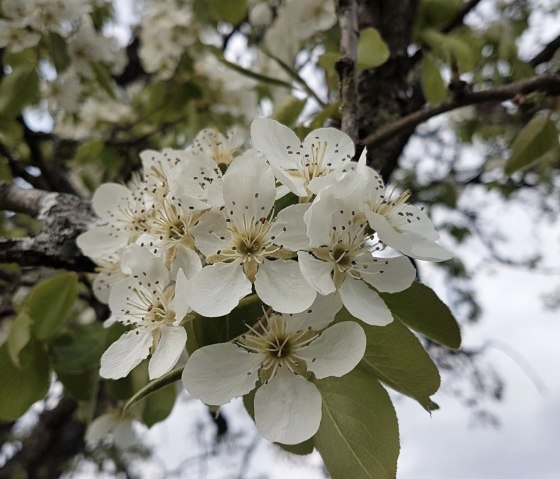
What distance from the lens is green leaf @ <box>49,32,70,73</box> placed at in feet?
4.03

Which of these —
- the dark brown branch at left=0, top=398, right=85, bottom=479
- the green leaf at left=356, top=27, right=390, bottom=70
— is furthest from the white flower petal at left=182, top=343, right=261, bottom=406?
the dark brown branch at left=0, top=398, right=85, bottom=479

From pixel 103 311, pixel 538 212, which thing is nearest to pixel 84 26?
pixel 103 311

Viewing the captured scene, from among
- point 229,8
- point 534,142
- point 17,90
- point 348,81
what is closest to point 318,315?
point 348,81

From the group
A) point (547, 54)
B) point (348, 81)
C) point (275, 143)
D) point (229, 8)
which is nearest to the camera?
point (275, 143)

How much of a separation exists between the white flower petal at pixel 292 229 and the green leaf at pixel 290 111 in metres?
0.44

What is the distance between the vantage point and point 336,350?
527mm

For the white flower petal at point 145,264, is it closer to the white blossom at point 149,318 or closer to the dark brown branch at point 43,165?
the white blossom at point 149,318

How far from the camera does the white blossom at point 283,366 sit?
51 centimetres

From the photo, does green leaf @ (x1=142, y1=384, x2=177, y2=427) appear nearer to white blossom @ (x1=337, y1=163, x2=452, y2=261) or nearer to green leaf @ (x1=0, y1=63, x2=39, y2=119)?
white blossom @ (x1=337, y1=163, x2=452, y2=261)

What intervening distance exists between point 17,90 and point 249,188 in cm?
87

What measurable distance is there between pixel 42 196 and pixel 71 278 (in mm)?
184

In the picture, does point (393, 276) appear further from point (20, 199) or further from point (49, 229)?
point (20, 199)

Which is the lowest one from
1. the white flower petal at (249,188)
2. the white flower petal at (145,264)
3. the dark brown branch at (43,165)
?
the dark brown branch at (43,165)

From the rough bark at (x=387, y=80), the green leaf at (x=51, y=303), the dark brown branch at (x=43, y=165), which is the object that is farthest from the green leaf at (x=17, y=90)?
the rough bark at (x=387, y=80)
